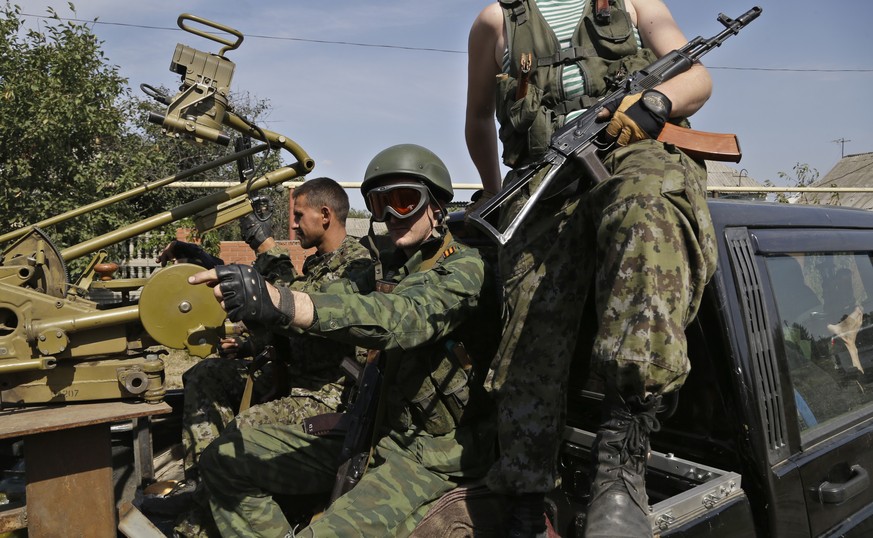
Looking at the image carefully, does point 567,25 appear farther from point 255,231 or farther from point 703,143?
point 255,231

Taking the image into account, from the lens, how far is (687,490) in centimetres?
198

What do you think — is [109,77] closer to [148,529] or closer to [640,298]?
[148,529]

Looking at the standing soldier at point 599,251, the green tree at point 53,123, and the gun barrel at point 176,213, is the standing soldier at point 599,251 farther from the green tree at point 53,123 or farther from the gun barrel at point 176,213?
the green tree at point 53,123

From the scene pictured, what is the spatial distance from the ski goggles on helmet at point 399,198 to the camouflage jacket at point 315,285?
0.35 meters

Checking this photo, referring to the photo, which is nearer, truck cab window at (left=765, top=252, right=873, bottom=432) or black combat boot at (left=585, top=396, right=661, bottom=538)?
black combat boot at (left=585, top=396, right=661, bottom=538)

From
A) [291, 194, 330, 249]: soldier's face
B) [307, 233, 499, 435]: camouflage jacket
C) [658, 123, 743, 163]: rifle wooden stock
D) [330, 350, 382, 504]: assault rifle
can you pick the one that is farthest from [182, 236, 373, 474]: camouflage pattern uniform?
[658, 123, 743, 163]: rifle wooden stock

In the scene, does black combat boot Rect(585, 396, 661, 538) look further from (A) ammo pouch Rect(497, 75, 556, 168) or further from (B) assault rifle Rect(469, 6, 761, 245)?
(A) ammo pouch Rect(497, 75, 556, 168)

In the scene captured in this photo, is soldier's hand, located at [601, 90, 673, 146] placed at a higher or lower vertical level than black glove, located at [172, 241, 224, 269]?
higher

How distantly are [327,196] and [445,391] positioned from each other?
7.18 ft

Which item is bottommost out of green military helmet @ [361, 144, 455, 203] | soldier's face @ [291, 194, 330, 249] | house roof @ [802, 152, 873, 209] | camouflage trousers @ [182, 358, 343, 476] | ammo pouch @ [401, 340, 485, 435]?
camouflage trousers @ [182, 358, 343, 476]

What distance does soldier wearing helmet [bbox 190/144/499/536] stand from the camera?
1.94m

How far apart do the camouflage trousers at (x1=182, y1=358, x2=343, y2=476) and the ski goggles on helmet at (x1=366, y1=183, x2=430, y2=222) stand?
1.16m

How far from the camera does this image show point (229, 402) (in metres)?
3.82

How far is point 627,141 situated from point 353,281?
1.23 meters
